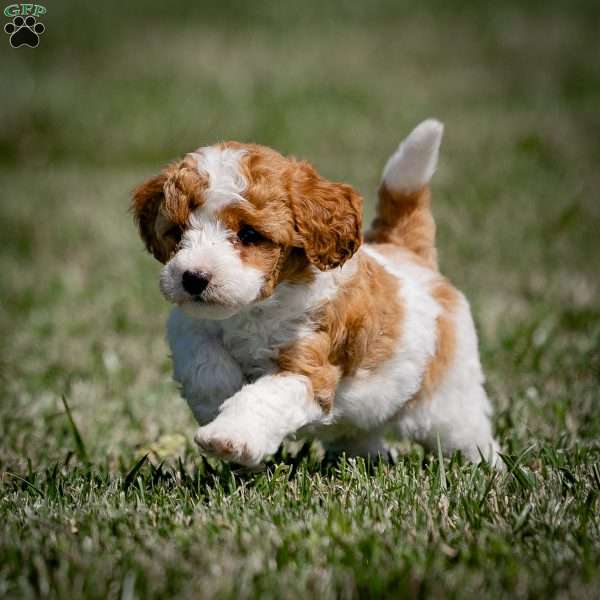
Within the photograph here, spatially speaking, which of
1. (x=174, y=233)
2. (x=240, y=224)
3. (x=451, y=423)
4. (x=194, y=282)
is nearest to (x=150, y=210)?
(x=174, y=233)

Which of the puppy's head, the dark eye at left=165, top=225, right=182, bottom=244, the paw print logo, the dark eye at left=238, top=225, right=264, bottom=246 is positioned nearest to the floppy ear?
the puppy's head

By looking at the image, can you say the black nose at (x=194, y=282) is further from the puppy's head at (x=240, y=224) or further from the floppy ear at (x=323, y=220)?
the floppy ear at (x=323, y=220)

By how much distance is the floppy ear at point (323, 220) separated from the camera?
3361 mm

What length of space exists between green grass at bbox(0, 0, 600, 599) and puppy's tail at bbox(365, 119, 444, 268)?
1.04m

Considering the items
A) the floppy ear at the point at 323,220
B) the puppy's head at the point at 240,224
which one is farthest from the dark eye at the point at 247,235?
the floppy ear at the point at 323,220

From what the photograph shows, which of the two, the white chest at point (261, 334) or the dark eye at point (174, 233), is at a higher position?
the dark eye at point (174, 233)

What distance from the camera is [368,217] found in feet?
30.1

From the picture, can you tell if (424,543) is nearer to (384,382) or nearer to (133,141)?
(384,382)

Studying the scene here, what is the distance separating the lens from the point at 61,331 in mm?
6332

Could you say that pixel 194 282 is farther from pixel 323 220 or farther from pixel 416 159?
pixel 416 159

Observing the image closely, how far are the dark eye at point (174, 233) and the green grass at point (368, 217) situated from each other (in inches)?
36.3

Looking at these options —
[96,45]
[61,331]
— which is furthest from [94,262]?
[96,45]

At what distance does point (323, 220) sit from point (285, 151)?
7.96 m

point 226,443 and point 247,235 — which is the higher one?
point 247,235
